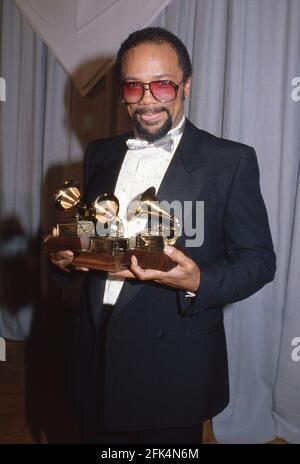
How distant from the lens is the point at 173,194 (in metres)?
1.34

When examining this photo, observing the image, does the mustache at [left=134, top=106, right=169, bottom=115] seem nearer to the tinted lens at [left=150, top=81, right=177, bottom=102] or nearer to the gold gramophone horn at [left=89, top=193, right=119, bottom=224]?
the tinted lens at [left=150, top=81, right=177, bottom=102]

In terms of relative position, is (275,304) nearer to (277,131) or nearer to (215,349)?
(277,131)

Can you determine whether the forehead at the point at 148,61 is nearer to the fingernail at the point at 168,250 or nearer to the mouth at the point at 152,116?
the mouth at the point at 152,116

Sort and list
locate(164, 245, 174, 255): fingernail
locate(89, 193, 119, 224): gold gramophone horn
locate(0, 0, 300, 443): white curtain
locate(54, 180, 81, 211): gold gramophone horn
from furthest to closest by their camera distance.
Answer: locate(0, 0, 300, 443): white curtain, locate(54, 180, 81, 211): gold gramophone horn, locate(89, 193, 119, 224): gold gramophone horn, locate(164, 245, 174, 255): fingernail

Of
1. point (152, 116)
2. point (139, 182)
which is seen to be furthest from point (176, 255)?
point (152, 116)

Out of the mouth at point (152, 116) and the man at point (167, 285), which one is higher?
the mouth at point (152, 116)

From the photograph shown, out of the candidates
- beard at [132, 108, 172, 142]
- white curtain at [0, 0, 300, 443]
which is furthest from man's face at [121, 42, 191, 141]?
white curtain at [0, 0, 300, 443]

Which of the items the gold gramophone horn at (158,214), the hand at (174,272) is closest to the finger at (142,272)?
the hand at (174,272)

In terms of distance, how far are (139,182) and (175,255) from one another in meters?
0.38

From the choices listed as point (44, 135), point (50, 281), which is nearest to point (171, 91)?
point (44, 135)

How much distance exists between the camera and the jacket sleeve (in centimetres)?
128

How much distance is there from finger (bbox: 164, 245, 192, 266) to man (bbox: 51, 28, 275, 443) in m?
0.16

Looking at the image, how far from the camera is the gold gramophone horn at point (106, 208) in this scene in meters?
1.26
